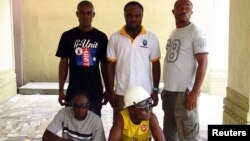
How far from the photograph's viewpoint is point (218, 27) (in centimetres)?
896

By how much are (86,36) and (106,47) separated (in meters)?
0.24

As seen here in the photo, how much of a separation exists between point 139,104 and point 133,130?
0.28 m

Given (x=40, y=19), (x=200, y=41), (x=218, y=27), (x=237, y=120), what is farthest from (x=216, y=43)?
(x=200, y=41)

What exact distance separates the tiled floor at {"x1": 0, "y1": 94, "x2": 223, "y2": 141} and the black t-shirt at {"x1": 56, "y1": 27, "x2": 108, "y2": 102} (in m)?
1.82

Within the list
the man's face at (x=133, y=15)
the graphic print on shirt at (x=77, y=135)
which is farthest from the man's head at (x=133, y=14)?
the graphic print on shirt at (x=77, y=135)

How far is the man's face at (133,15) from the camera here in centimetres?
351

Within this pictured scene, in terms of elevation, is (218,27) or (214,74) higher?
(218,27)

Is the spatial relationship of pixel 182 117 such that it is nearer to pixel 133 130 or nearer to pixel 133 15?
pixel 133 130

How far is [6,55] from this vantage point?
8242mm

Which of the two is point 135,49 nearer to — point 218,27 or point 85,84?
point 85,84

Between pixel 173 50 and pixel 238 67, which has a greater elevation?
A: pixel 173 50

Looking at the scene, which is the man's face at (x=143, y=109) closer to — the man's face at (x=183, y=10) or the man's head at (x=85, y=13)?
the man's face at (x=183, y=10)

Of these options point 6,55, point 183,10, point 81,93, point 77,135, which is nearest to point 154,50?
point 183,10

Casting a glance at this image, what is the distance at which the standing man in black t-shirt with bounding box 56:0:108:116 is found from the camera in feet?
12.0
